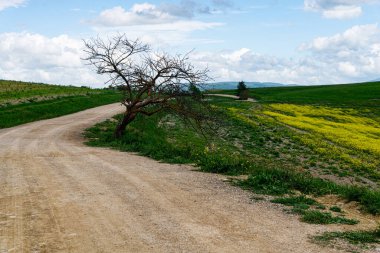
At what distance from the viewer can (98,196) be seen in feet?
40.3

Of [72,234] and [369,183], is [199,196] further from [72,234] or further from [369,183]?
[369,183]

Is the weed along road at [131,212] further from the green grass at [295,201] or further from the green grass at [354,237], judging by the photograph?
the green grass at [295,201]

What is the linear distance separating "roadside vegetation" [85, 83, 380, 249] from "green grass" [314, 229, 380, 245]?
99 cm

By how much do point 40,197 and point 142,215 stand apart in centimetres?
322

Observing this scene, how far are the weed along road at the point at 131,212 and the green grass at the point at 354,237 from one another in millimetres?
325

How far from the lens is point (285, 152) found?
110 ft

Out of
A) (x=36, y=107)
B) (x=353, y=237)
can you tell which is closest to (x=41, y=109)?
(x=36, y=107)

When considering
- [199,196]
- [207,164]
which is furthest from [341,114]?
[199,196]

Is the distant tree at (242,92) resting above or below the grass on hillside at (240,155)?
above

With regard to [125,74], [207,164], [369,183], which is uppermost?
[125,74]

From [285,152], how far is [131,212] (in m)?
24.3

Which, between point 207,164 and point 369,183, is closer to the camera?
point 207,164

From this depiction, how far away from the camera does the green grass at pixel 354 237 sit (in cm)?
903

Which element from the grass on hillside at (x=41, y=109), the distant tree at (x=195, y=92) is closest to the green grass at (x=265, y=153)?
the distant tree at (x=195, y=92)
